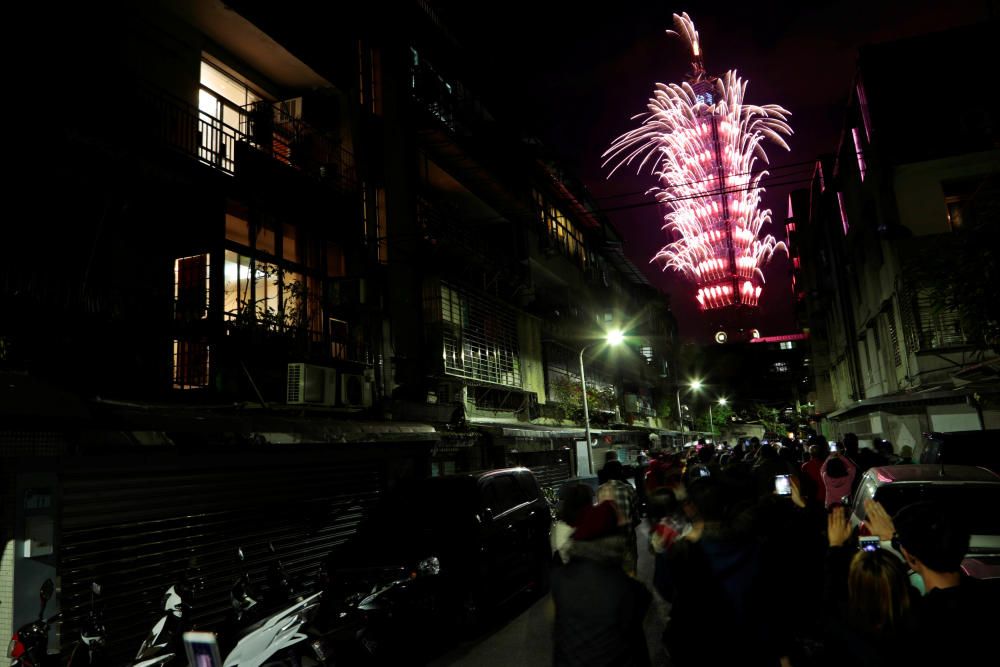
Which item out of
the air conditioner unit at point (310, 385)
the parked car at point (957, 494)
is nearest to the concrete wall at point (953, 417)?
the parked car at point (957, 494)

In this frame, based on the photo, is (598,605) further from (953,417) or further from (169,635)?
(953,417)

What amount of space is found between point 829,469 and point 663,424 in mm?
48158

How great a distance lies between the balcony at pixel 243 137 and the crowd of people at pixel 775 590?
9290 mm

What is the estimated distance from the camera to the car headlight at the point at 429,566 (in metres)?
7.59

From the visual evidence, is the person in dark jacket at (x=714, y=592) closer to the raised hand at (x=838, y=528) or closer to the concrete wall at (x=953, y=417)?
the raised hand at (x=838, y=528)

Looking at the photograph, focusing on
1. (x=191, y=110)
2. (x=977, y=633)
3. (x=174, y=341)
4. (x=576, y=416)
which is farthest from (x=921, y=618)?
(x=576, y=416)

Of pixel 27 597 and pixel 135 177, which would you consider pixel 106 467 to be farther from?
pixel 135 177

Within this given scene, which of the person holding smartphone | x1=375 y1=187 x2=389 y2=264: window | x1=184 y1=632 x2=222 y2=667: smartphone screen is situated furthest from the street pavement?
x1=375 y1=187 x2=389 y2=264: window

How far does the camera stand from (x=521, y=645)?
7.66 m

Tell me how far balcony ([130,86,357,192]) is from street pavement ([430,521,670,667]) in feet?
27.8

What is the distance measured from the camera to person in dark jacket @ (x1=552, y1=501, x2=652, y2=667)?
3662mm

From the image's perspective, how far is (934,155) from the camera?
757 inches

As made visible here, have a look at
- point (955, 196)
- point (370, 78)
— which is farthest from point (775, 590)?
point (955, 196)

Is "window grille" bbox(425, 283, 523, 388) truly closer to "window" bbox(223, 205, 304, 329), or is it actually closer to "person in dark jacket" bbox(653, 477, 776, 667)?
"window" bbox(223, 205, 304, 329)
